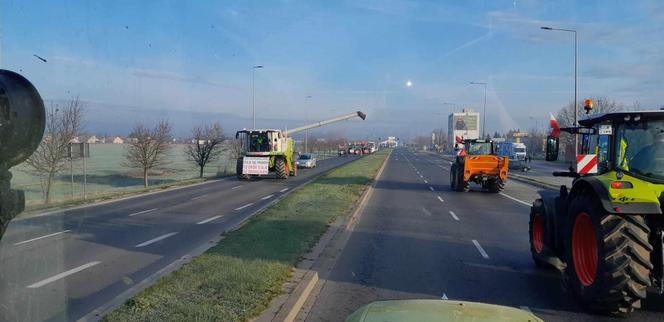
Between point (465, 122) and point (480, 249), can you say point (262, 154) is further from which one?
point (465, 122)

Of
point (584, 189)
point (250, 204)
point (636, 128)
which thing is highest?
point (636, 128)

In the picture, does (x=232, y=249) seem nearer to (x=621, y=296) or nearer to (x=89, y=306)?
(x=89, y=306)

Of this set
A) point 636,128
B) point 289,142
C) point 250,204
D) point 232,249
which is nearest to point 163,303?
point 232,249

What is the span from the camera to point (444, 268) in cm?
930

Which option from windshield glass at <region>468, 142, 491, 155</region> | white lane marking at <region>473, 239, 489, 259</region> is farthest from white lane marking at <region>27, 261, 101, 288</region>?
windshield glass at <region>468, 142, 491, 155</region>

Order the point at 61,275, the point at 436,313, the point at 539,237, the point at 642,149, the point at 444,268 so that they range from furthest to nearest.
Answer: the point at 539,237, the point at 444,268, the point at 61,275, the point at 642,149, the point at 436,313

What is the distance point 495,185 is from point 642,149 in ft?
65.5

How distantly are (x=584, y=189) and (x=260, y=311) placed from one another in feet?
14.6

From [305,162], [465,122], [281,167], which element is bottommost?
[305,162]

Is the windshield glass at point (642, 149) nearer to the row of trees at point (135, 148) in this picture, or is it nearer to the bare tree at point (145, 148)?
the row of trees at point (135, 148)

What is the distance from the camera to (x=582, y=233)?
7.46m

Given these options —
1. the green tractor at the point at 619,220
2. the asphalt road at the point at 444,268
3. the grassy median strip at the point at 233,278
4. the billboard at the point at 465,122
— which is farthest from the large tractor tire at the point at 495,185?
the billboard at the point at 465,122

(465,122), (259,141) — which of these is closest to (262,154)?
(259,141)

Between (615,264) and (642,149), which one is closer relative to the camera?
(615,264)
